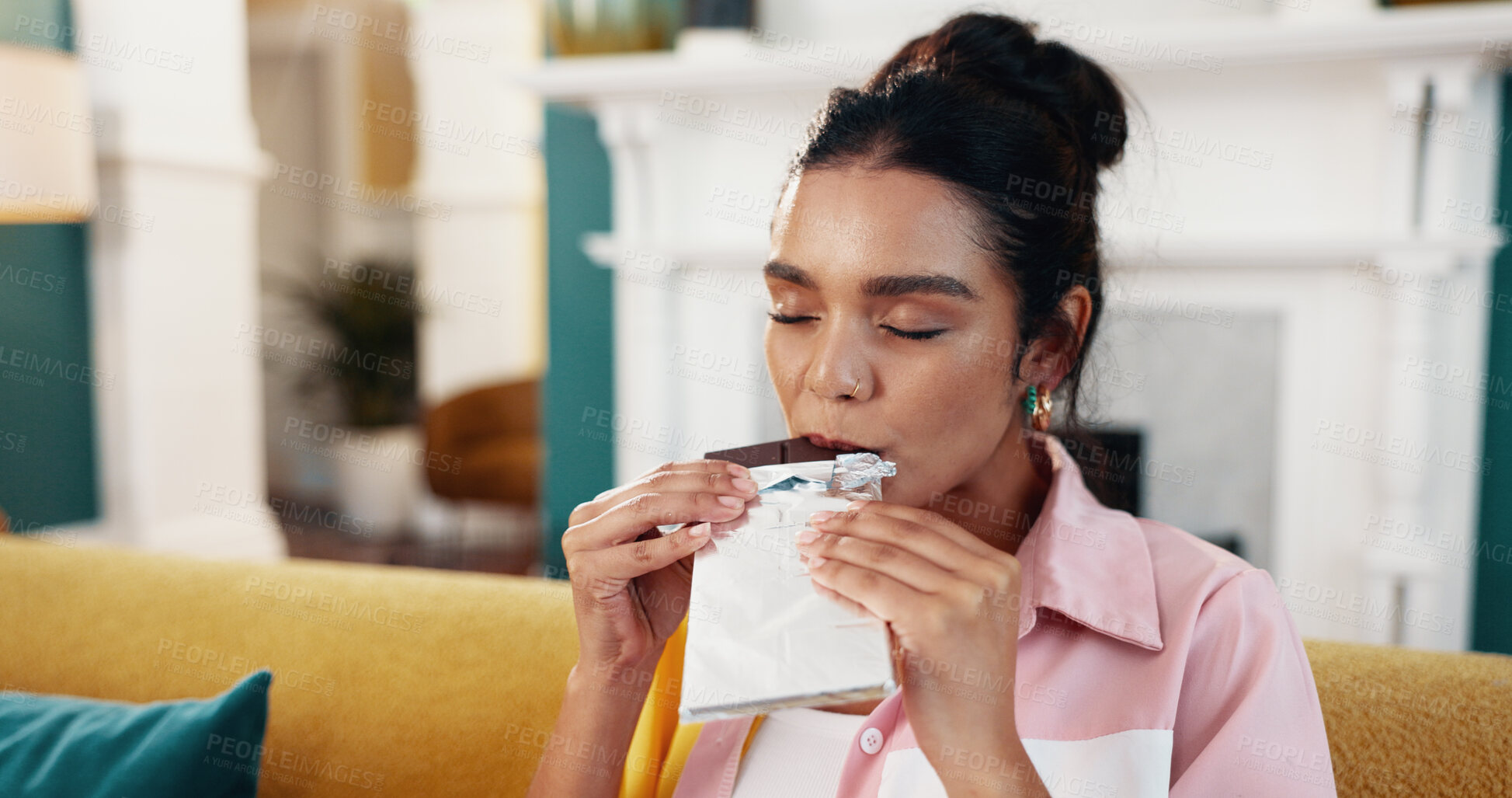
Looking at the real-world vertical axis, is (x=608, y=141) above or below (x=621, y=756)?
above

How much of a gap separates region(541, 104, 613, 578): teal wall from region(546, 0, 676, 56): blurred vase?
0.67ft

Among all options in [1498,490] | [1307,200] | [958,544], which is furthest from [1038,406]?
[1498,490]

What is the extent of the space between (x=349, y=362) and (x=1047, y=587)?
4544 millimetres

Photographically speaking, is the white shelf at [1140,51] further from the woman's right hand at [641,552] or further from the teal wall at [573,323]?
the woman's right hand at [641,552]

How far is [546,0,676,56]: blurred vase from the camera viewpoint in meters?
2.50

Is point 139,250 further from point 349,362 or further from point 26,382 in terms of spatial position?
point 349,362

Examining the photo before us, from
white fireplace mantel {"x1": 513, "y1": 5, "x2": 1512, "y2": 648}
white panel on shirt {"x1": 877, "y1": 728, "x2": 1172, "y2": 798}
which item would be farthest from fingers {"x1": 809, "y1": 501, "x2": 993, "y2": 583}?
white fireplace mantel {"x1": 513, "y1": 5, "x2": 1512, "y2": 648}

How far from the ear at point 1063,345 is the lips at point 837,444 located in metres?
0.22

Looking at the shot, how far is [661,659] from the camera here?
1150mm

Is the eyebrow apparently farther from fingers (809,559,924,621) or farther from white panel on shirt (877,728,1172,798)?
white panel on shirt (877,728,1172,798)

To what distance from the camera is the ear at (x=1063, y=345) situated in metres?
1.09

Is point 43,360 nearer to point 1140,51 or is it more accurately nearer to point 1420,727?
point 1140,51

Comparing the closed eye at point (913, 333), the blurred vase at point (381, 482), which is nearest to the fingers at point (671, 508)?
the closed eye at point (913, 333)

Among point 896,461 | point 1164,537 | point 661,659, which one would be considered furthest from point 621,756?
point 1164,537
